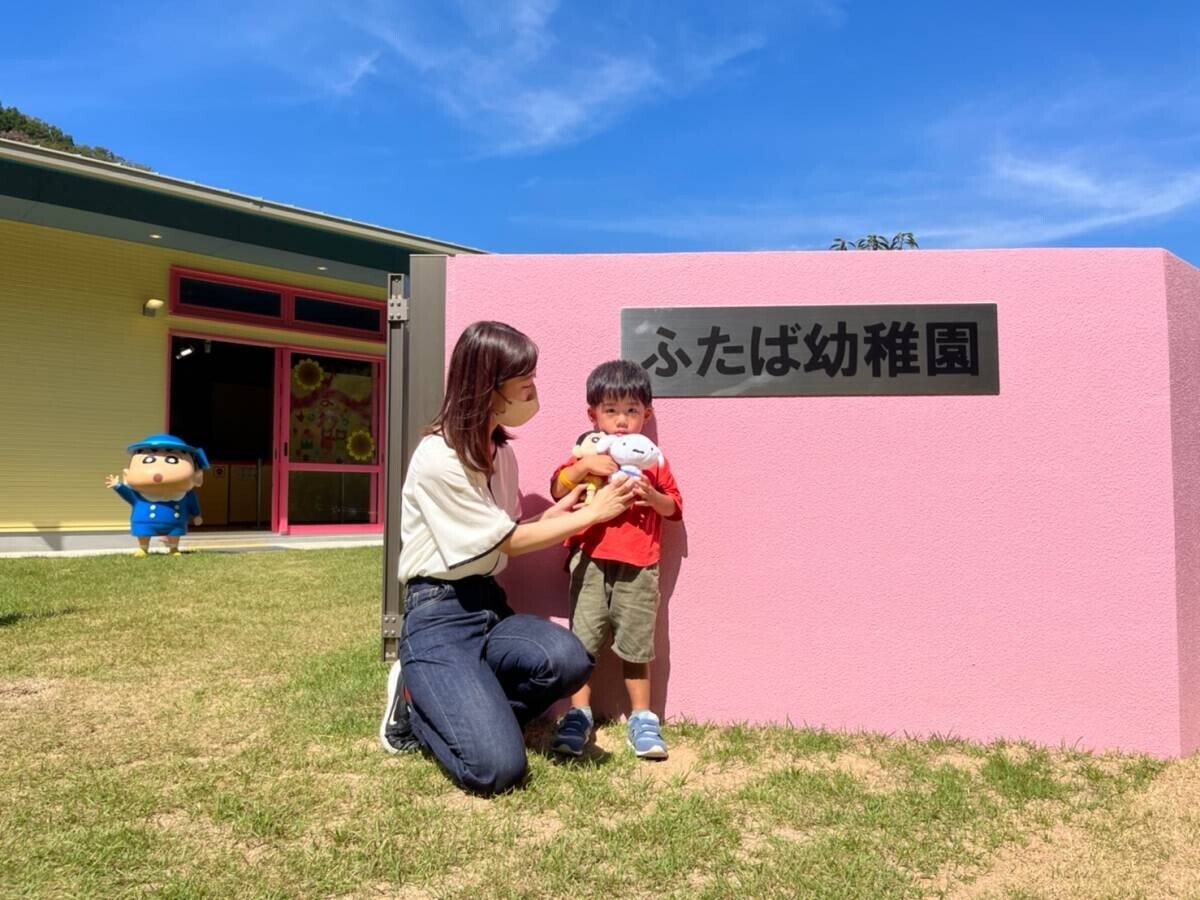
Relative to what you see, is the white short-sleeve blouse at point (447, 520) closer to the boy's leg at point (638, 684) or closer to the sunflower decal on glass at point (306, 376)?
the boy's leg at point (638, 684)

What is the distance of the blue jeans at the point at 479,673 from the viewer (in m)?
2.29

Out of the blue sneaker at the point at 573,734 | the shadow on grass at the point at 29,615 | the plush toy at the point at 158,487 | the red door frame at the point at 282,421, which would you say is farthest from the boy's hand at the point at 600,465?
the red door frame at the point at 282,421

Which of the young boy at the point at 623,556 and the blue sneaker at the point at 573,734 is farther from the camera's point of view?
the young boy at the point at 623,556

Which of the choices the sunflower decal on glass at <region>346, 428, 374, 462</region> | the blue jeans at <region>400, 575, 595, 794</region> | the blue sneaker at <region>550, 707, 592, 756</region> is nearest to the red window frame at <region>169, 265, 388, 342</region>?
the sunflower decal on glass at <region>346, 428, 374, 462</region>

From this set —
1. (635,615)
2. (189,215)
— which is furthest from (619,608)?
(189,215)

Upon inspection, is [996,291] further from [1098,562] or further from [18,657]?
[18,657]

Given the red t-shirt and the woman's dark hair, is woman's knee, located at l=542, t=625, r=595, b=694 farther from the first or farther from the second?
the woman's dark hair

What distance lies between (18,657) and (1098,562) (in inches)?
170

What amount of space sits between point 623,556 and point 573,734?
56 cm

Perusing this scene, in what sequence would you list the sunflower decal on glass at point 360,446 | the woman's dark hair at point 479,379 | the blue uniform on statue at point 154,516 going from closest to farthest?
the woman's dark hair at point 479,379
the blue uniform on statue at point 154,516
the sunflower decal on glass at point 360,446

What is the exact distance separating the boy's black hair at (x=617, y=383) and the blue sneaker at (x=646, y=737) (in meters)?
1.01

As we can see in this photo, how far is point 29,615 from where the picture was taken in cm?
471

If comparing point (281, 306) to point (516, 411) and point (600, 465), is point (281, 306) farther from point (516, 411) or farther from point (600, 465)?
point (600, 465)

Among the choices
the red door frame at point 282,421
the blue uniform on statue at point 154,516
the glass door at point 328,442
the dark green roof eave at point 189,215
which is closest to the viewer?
the dark green roof eave at point 189,215
